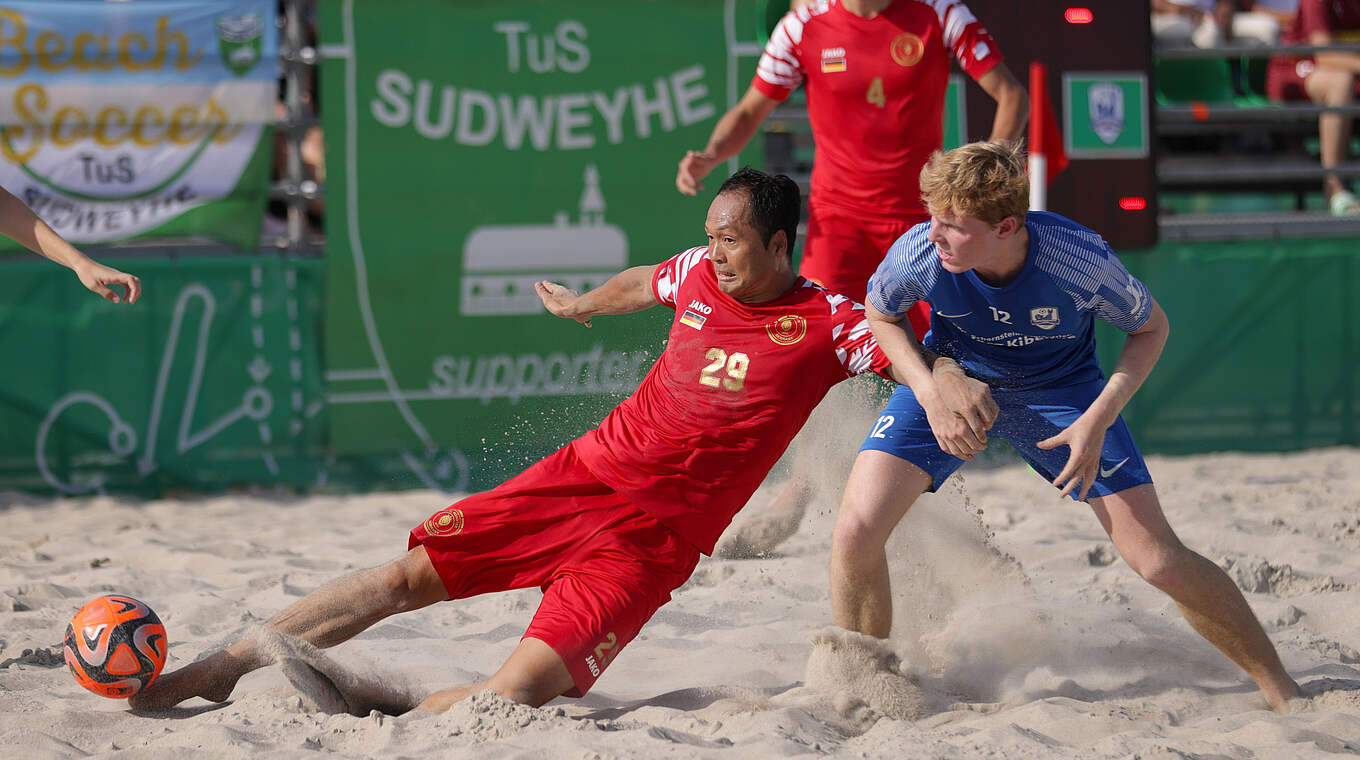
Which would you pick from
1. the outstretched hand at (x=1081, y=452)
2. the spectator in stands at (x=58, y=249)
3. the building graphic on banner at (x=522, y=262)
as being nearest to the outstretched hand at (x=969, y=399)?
the outstretched hand at (x=1081, y=452)

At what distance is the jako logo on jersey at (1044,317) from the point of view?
3.04 metres

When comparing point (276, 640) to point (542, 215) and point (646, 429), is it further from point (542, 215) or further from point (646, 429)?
point (542, 215)

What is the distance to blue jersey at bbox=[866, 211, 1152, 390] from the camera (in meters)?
2.98

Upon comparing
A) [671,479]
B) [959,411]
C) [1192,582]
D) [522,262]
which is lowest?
[1192,582]

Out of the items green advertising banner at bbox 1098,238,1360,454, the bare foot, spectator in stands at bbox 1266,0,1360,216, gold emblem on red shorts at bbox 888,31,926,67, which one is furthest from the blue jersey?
spectator in stands at bbox 1266,0,1360,216

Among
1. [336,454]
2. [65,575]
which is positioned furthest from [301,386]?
[65,575]

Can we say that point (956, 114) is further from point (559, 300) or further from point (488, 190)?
point (559, 300)

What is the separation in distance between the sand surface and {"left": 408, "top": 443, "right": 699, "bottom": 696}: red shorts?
0.32 meters

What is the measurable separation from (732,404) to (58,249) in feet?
6.28

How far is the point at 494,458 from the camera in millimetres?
6035

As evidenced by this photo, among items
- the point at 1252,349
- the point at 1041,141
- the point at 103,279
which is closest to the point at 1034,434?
the point at 103,279

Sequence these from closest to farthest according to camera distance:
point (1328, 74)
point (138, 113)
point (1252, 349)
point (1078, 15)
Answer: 1. point (138, 113)
2. point (1078, 15)
3. point (1252, 349)
4. point (1328, 74)

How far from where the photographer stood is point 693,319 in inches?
131

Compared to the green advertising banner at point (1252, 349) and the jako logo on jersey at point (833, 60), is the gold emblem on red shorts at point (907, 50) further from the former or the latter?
the green advertising banner at point (1252, 349)
